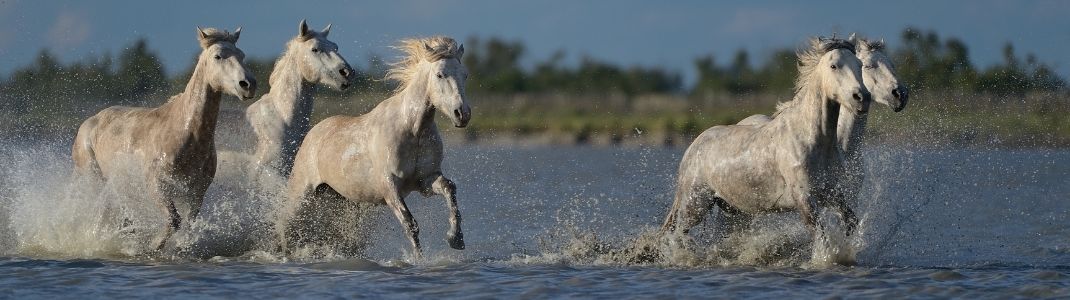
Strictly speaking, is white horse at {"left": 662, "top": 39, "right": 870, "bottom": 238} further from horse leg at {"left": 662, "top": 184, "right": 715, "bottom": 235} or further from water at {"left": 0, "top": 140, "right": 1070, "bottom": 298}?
water at {"left": 0, "top": 140, "right": 1070, "bottom": 298}

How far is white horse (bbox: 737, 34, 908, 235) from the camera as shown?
1001 centimetres

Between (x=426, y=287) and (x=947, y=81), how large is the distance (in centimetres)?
2144

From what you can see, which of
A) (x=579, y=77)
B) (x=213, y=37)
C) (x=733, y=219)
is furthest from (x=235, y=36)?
(x=579, y=77)

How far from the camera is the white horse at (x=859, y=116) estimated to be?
10.0 meters

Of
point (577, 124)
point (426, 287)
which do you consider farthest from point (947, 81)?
point (426, 287)

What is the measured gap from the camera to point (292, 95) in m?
11.7

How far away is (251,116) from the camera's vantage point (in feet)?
38.5

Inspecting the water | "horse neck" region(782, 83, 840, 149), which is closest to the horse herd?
"horse neck" region(782, 83, 840, 149)

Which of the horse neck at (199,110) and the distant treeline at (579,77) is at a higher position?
the distant treeline at (579,77)

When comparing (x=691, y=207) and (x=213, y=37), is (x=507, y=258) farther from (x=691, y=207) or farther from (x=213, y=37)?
(x=213, y=37)

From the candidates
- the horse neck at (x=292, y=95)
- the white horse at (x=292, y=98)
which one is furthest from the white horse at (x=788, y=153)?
the horse neck at (x=292, y=95)

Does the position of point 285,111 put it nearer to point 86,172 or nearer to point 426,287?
point 86,172

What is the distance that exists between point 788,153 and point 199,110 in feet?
12.5

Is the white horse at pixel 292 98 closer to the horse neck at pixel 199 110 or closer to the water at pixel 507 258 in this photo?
the water at pixel 507 258
